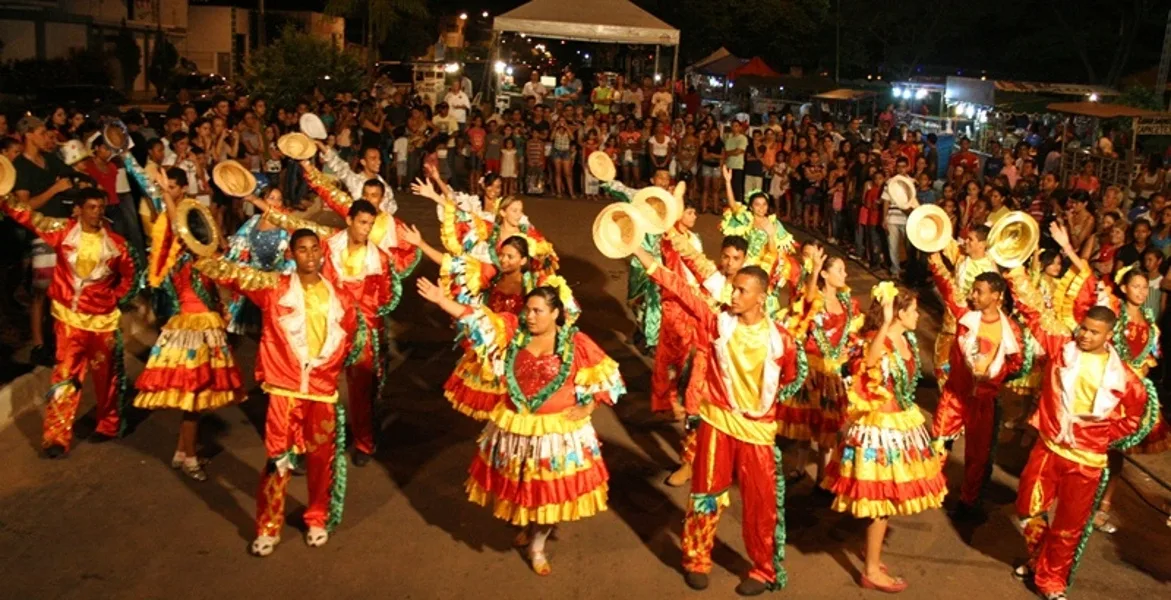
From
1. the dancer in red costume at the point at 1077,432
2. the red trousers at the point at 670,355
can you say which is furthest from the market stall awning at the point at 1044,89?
the dancer in red costume at the point at 1077,432

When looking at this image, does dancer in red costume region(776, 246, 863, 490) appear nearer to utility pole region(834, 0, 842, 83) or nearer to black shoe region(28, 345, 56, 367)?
black shoe region(28, 345, 56, 367)

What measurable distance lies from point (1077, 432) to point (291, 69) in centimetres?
1765

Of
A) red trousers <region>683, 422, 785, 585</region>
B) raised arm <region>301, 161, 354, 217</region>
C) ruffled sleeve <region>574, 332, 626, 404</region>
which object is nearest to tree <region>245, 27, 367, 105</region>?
raised arm <region>301, 161, 354, 217</region>

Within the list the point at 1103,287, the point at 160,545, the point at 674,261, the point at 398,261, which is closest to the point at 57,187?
the point at 398,261

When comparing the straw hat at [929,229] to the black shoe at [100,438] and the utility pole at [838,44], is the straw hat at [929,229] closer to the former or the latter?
the black shoe at [100,438]

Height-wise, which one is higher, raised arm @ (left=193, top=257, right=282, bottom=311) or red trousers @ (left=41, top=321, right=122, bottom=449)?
raised arm @ (left=193, top=257, right=282, bottom=311)

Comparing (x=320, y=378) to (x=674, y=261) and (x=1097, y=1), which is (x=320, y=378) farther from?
(x=1097, y=1)

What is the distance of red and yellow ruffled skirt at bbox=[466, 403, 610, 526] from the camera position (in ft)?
19.3

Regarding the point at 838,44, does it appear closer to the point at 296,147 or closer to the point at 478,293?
the point at 296,147

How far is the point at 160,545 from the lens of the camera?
646cm

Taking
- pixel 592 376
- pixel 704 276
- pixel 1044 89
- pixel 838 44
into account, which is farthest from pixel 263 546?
pixel 838 44

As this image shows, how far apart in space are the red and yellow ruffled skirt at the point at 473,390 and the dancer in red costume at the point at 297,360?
1.40 meters

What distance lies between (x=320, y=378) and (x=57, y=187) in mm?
4382

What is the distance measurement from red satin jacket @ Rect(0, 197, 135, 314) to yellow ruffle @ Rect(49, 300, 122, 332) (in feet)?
0.10
